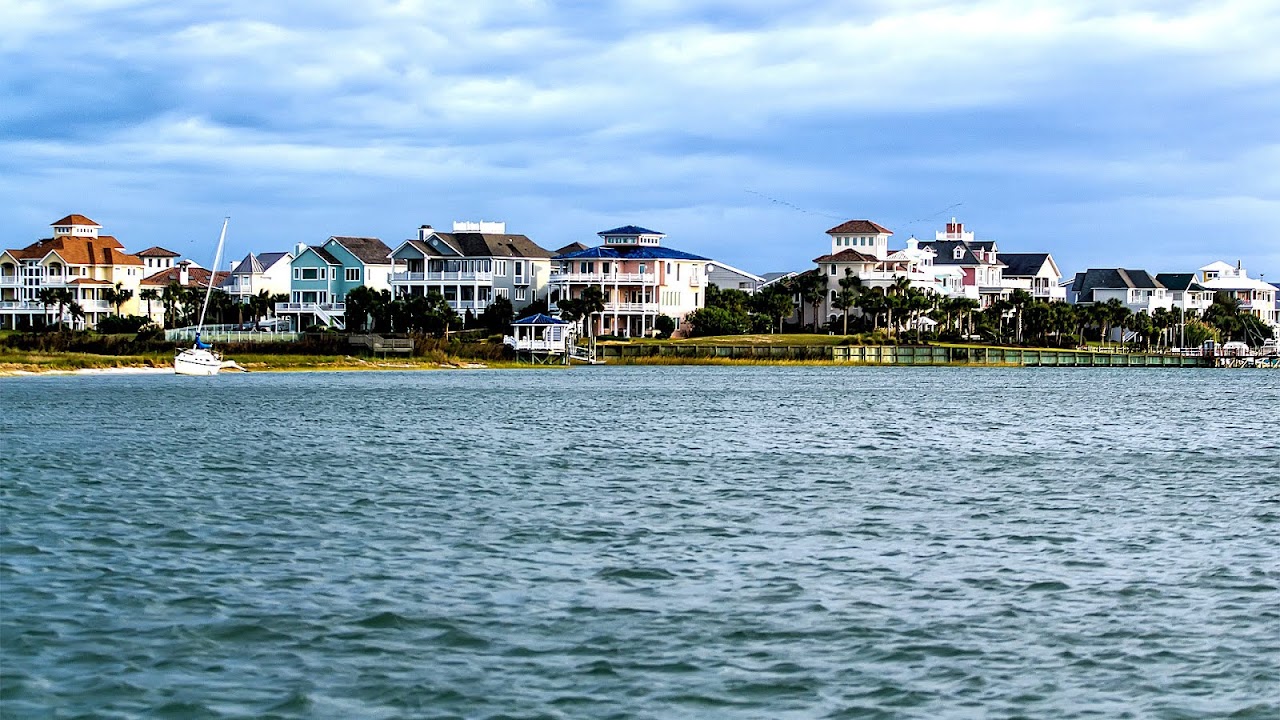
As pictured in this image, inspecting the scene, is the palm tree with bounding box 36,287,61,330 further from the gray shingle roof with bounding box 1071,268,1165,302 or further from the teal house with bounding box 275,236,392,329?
the gray shingle roof with bounding box 1071,268,1165,302

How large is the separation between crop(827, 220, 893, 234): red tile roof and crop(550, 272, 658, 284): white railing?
2395 cm

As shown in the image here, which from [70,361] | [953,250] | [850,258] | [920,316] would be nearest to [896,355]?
[920,316]

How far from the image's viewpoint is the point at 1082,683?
46.8ft

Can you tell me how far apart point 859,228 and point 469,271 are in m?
37.2

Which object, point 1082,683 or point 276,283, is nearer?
point 1082,683

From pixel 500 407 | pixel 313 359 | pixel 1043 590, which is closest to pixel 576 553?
pixel 1043 590

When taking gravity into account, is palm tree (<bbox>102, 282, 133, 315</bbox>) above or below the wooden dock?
above

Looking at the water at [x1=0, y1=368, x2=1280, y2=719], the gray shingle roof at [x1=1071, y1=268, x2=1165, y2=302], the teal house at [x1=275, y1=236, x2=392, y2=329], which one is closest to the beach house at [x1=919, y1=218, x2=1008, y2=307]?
the gray shingle roof at [x1=1071, y1=268, x2=1165, y2=302]

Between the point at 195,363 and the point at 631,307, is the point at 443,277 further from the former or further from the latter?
the point at 195,363

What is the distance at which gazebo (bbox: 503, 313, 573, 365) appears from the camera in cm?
11519

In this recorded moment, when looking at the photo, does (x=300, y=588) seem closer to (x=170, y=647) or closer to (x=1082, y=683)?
(x=170, y=647)

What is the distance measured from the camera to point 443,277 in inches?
5089

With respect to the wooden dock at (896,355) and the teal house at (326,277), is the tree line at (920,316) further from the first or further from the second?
the teal house at (326,277)

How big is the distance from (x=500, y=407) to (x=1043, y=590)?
4553cm
